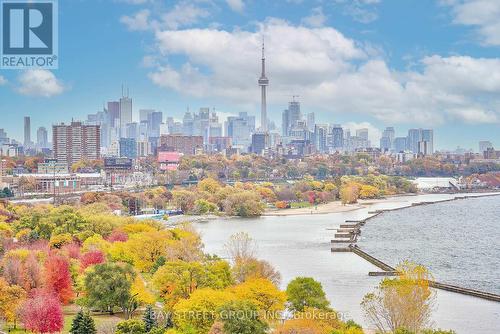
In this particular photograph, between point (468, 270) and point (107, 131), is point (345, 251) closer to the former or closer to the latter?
point (468, 270)

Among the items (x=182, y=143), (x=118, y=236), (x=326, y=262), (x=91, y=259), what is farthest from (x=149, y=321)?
(x=182, y=143)

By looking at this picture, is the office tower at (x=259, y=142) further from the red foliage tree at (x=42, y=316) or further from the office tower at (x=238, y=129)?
the red foliage tree at (x=42, y=316)

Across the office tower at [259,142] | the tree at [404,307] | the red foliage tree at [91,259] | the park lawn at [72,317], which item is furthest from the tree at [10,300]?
the office tower at [259,142]

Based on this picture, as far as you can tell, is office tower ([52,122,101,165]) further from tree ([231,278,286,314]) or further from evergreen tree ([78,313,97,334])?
evergreen tree ([78,313,97,334])

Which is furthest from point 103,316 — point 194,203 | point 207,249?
point 194,203

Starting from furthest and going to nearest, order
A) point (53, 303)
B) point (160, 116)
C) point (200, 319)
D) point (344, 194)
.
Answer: point (160, 116)
point (344, 194)
point (53, 303)
point (200, 319)

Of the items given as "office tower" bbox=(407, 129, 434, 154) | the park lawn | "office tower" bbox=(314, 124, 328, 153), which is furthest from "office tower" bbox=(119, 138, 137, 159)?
the park lawn

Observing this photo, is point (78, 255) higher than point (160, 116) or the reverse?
the reverse
